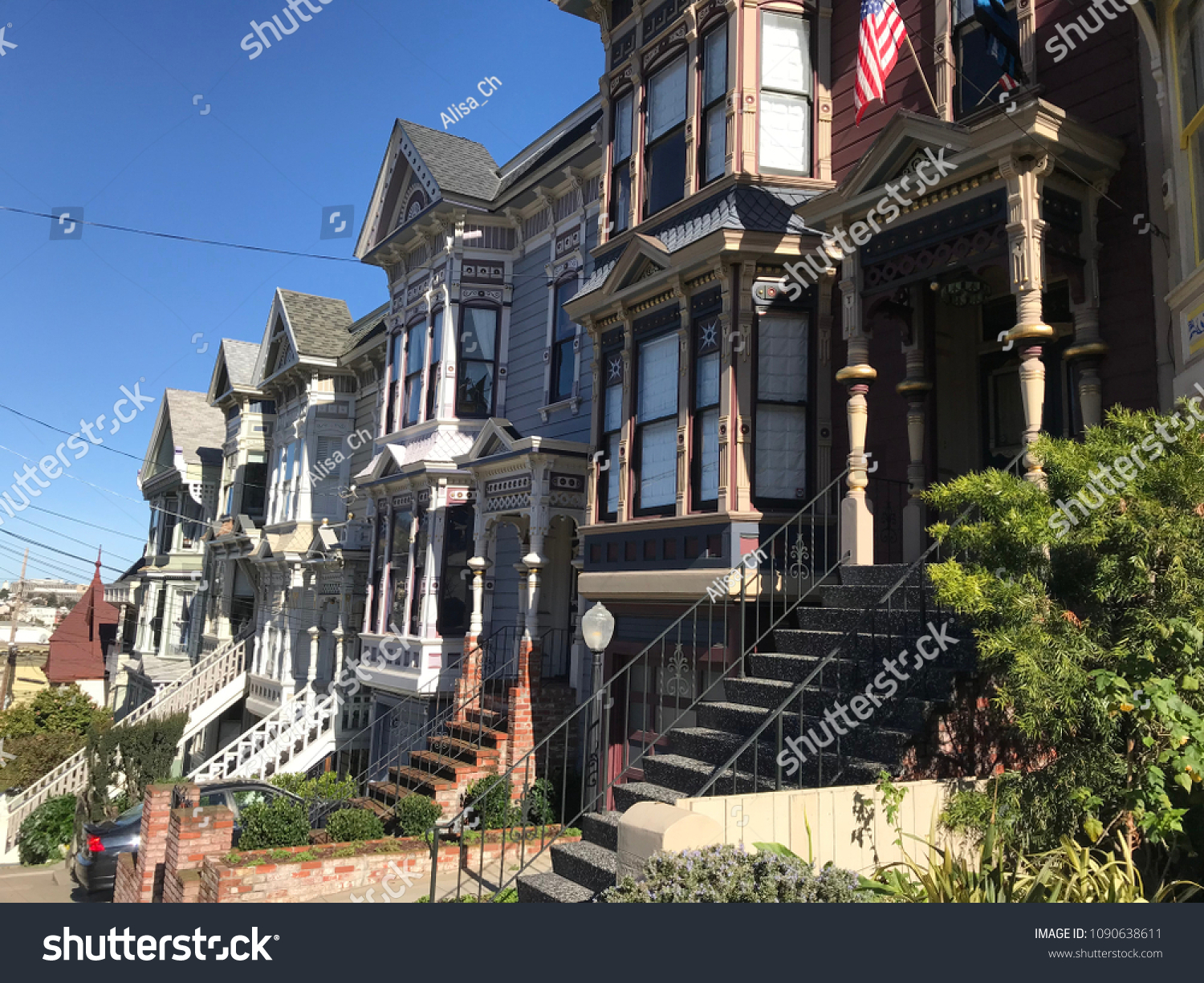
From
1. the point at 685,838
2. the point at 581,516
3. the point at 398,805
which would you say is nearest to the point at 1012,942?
the point at 685,838

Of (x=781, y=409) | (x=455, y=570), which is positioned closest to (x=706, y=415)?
(x=781, y=409)

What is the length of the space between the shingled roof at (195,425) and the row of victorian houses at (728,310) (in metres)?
14.7

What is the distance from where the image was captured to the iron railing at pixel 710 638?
30.7 ft

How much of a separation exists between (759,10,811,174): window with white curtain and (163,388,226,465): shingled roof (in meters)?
27.9

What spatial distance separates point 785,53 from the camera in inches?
454

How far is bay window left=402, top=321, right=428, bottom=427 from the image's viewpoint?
1850 centimetres

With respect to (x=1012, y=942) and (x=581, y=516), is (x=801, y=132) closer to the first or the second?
(x=581, y=516)

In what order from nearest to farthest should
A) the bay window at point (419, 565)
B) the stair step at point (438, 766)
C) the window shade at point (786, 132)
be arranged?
the window shade at point (786, 132) < the stair step at point (438, 766) < the bay window at point (419, 565)

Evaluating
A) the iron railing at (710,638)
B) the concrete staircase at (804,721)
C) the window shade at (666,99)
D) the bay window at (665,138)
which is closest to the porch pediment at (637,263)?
the bay window at (665,138)

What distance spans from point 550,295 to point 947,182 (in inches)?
355

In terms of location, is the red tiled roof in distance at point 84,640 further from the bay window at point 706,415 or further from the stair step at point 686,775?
the stair step at point 686,775

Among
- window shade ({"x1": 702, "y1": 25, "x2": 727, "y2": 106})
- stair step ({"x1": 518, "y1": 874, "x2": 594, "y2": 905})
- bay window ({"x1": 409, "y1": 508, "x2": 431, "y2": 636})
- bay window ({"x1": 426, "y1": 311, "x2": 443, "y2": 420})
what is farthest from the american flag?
bay window ({"x1": 409, "y1": 508, "x2": 431, "y2": 636})

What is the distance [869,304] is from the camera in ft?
30.9

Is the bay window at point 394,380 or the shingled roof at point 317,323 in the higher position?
the shingled roof at point 317,323
